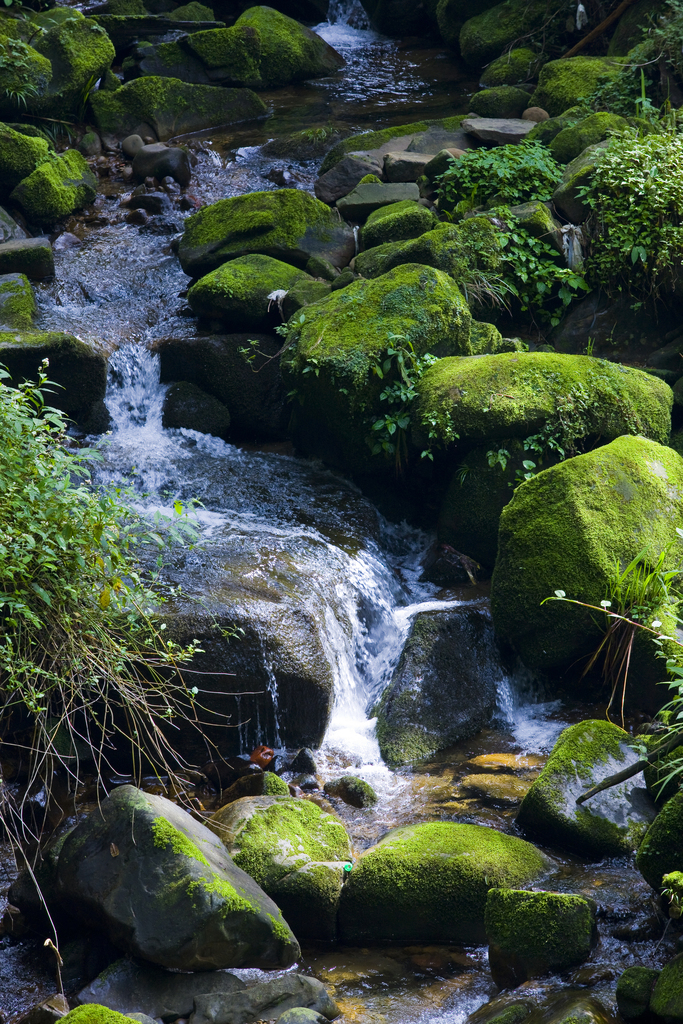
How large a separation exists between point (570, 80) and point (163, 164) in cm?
544

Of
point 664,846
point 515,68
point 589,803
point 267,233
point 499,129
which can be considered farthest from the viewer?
point 515,68

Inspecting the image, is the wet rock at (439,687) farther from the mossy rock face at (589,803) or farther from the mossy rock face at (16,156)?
the mossy rock face at (16,156)

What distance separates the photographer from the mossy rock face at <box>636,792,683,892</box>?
347cm

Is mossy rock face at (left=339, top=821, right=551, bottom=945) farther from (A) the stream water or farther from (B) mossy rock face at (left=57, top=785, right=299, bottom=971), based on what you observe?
(B) mossy rock face at (left=57, top=785, right=299, bottom=971)

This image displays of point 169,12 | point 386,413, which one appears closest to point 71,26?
point 169,12

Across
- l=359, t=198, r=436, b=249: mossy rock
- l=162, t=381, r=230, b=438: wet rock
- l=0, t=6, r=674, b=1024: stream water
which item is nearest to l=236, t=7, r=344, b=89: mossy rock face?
l=0, t=6, r=674, b=1024: stream water

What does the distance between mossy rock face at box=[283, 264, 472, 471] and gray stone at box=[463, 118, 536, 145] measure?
342 centimetres

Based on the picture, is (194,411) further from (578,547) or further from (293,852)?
(293,852)

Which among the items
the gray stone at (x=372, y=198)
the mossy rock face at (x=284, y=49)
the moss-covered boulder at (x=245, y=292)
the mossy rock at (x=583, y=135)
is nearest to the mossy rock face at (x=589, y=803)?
the moss-covered boulder at (x=245, y=292)

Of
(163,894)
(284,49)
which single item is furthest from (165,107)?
(163,894)

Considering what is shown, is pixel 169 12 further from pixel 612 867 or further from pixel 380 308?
pixel 612 867

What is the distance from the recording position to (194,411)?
8.12 metres

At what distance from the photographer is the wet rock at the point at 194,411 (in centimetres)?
811

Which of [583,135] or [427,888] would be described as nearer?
[427,888]
